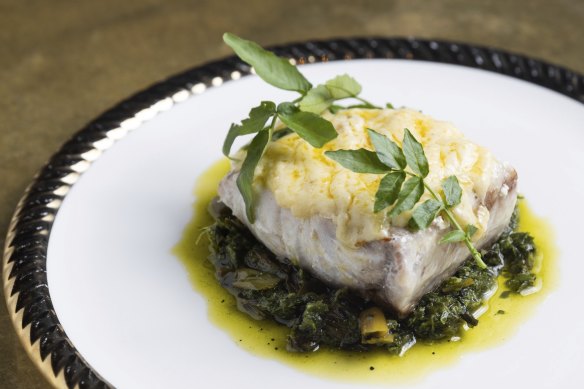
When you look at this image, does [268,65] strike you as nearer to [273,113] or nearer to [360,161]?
[273,113]

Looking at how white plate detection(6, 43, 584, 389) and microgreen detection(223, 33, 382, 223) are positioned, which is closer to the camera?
white plate detection(6, 43, 584, 389)

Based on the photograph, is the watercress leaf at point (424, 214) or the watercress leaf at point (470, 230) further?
the watercress leaf at point (470, 230)

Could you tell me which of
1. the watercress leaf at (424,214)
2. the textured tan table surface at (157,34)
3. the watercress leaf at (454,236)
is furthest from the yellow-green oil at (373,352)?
the textured tan table surface at (157,34)

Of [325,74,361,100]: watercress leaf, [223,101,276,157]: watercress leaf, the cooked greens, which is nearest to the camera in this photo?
the cooked greens

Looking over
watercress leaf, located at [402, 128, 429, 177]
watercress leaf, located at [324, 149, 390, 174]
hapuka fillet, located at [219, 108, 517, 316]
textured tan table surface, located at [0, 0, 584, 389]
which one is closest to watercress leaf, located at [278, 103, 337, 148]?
hapuka fillet, located at [219, 108, 517, 316]

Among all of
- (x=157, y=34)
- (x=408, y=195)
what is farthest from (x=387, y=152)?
(x=157, y=34)

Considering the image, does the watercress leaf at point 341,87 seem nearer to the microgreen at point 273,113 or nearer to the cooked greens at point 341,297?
the microgreen at point 273,113

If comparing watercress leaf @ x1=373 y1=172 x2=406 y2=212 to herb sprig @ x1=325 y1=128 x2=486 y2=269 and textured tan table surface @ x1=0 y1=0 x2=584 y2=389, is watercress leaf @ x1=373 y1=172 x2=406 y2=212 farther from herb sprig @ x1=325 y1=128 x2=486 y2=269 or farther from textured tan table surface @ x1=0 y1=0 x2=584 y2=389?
textured tan table surface @ x1=0 y1=0 x2=584 y2=389
